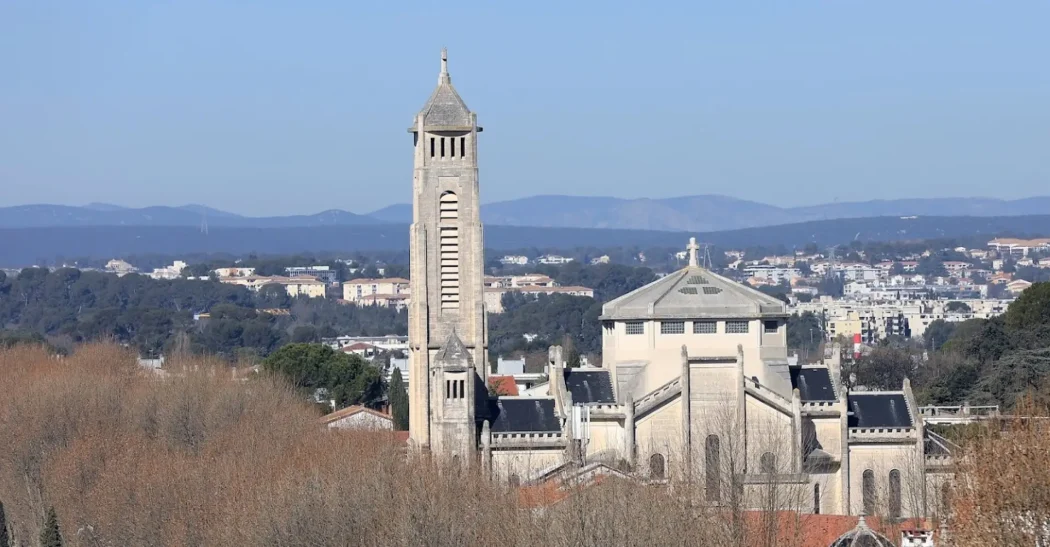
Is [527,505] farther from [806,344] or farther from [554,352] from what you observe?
[806,344]

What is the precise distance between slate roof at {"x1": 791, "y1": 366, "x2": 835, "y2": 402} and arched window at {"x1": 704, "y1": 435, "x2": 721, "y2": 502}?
3638mm

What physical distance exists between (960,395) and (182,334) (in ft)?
343

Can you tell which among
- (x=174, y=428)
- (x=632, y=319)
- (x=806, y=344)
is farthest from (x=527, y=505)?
(x=806, y=344)

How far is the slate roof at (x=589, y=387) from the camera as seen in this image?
72.8m

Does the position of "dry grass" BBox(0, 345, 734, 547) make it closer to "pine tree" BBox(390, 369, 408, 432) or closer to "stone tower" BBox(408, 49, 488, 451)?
"stone tower" BBox(408, 49, 488, 451)

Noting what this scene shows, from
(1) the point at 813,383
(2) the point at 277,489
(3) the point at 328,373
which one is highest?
(1) the point at 813,383

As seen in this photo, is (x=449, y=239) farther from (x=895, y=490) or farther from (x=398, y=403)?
(x=398, y=403)

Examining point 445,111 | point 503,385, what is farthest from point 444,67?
point 503,385

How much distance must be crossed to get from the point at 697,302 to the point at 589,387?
13.5 ft

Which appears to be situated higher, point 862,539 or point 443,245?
point 443,245

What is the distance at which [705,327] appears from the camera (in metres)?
72.1

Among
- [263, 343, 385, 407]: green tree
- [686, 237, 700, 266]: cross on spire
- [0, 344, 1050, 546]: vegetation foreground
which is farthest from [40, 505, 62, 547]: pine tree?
[263, 343, 385, 407]: green tree

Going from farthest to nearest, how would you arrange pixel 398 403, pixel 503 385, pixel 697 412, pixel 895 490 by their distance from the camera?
pixel 503 385 → pixel 398 403 → pixel 697 412 → pixel 895 490

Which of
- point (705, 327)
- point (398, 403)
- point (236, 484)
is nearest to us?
point (236, 484)
